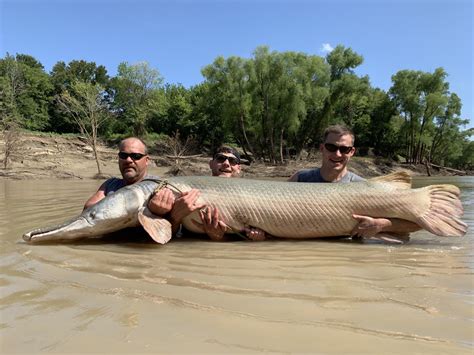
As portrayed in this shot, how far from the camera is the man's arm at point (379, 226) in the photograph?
14.3 ft

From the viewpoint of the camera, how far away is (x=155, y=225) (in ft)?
13.9

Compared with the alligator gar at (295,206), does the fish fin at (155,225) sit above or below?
below

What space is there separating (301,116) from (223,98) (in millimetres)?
7879

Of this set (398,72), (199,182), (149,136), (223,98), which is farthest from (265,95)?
(199,182)

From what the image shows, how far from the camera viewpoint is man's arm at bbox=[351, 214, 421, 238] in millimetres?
4363

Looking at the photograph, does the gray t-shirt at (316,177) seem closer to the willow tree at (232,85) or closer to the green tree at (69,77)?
the willow tree at (232,85)

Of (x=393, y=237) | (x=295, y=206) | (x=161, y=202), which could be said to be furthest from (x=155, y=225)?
(x=393, y=237)

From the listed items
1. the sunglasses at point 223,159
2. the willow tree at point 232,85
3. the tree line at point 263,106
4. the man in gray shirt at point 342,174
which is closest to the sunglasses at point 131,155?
the sunglasses at point 223,159

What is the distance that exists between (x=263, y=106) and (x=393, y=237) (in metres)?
36.6

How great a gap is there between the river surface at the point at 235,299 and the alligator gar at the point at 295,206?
34cm

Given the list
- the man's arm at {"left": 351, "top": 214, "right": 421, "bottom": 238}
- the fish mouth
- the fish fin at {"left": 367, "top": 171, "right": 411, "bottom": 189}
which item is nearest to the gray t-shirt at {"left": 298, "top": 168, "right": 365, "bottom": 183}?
the fish fin at {"left": 367, "top": 171, "right": 411, "bottom": 189}

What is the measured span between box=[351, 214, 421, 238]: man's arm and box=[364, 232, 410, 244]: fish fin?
0.14ft

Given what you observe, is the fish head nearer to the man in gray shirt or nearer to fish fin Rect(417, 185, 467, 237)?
the man in gray shirt

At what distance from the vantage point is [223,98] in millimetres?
40906
